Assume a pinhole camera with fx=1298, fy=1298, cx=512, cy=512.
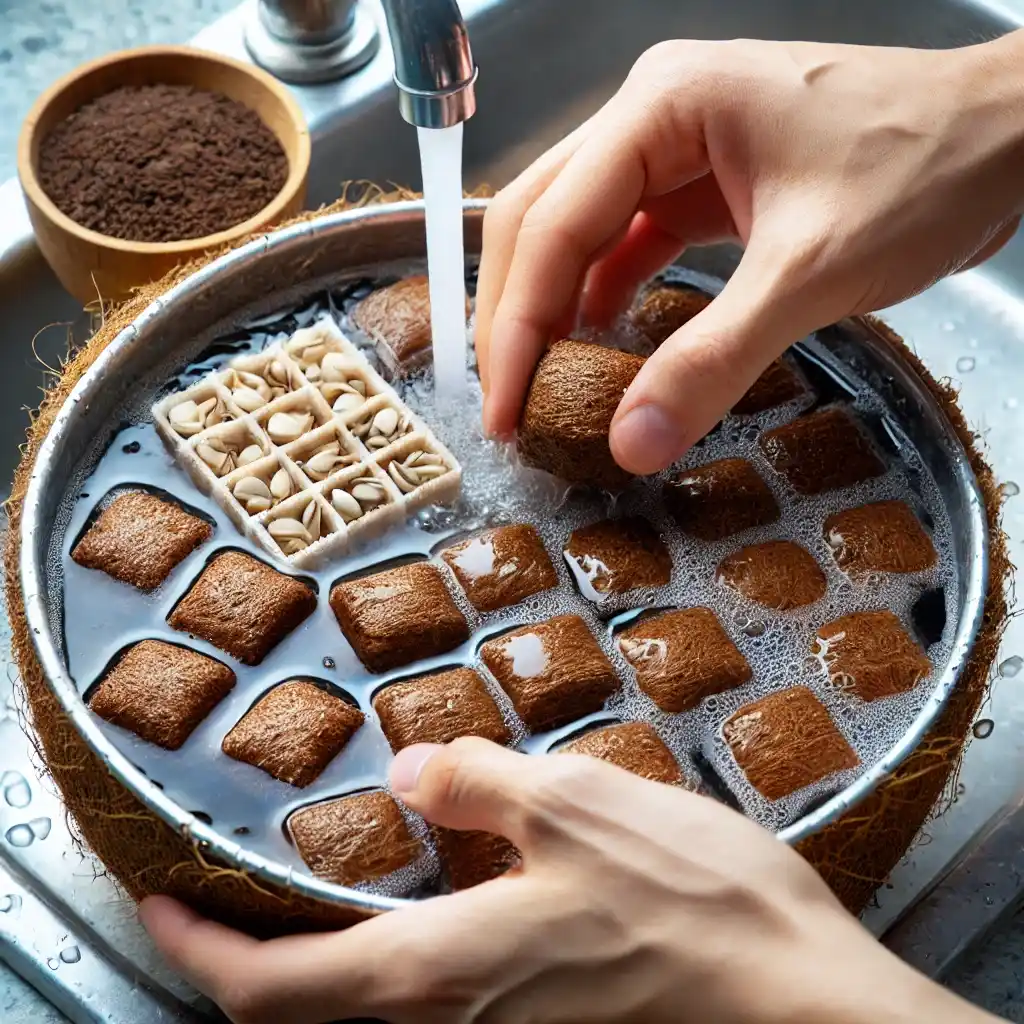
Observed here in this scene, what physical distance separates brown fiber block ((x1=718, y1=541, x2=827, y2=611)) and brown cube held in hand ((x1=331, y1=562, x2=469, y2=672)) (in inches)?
7.9

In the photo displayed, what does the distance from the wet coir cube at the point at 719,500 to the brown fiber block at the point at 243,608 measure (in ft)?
0.92

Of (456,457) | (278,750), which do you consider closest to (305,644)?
(278,750)

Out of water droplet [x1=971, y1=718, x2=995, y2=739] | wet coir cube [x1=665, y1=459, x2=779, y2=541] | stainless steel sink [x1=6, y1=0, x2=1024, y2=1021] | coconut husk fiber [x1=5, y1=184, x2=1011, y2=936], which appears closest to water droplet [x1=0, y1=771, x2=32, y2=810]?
stainless steel sink [x1=6, y1=0, x2=1024, y2=1021]

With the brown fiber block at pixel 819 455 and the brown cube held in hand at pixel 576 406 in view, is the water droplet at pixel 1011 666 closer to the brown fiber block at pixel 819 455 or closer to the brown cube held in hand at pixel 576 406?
the brown fiber block at pixel 819 455

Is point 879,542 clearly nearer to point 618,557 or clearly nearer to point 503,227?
point 618,557

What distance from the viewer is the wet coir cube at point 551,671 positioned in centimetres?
87

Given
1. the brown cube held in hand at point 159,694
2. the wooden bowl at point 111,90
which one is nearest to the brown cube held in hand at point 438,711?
the brown cube held in hand at point 159,694

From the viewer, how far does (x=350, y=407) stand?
0.97m

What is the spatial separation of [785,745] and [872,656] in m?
0.09

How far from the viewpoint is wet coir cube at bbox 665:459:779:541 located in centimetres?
96

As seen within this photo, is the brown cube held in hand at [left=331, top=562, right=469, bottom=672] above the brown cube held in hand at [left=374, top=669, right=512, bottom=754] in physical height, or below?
above

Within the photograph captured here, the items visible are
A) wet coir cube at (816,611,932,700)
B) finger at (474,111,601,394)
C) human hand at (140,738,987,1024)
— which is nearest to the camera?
human hand at (140,738,987,1024)

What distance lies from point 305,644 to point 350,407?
0.19 m

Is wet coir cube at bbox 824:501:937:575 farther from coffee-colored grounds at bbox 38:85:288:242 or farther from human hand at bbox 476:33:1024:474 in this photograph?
coffee-colored grounds at bbox 38:85:288:242
